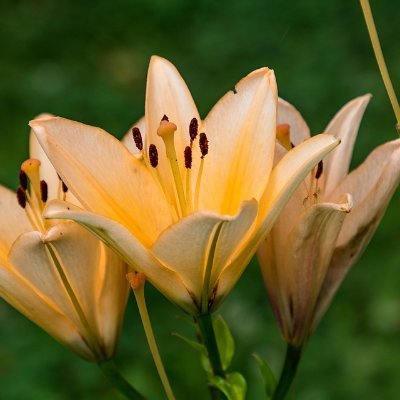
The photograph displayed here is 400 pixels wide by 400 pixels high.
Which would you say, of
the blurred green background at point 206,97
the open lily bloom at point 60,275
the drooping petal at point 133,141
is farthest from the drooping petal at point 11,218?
the blurred green background at point 206,97

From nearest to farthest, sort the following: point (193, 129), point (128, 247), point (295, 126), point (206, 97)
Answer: point (128, 247)
point (193, 129)
point (295, 126)
point (206, 97)

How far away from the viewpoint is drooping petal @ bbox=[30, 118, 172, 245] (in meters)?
0.82

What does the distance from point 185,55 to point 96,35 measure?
412 mm

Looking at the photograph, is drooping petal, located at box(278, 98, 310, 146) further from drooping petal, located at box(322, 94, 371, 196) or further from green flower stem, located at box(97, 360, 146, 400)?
green flower stem, located at box(97, 360, 146, 400)

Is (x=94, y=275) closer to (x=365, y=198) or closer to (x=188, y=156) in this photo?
(x=188, y=156)

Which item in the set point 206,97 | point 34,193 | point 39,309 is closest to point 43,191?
point 34,193

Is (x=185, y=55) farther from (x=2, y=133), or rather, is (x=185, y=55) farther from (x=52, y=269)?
(x=52, y=269)

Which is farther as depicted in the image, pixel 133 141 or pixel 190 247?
pixel 133 141

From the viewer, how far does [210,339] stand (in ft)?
2.89

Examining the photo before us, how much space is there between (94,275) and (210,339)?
12 centimetres

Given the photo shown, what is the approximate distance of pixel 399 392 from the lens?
2090mm

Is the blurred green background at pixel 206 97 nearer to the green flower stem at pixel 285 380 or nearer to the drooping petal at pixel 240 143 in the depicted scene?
the green flower stem at pixel 285 380

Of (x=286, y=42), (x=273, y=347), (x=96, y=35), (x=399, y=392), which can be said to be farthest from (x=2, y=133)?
(x=399, y=392)

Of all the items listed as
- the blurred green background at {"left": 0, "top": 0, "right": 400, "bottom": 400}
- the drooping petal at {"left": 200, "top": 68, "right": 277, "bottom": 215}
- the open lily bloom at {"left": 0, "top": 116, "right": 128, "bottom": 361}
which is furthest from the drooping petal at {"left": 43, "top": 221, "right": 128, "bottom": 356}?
the blurred green background at {"left": 0, "top": 0, "right": 400, "bottom": 400}
